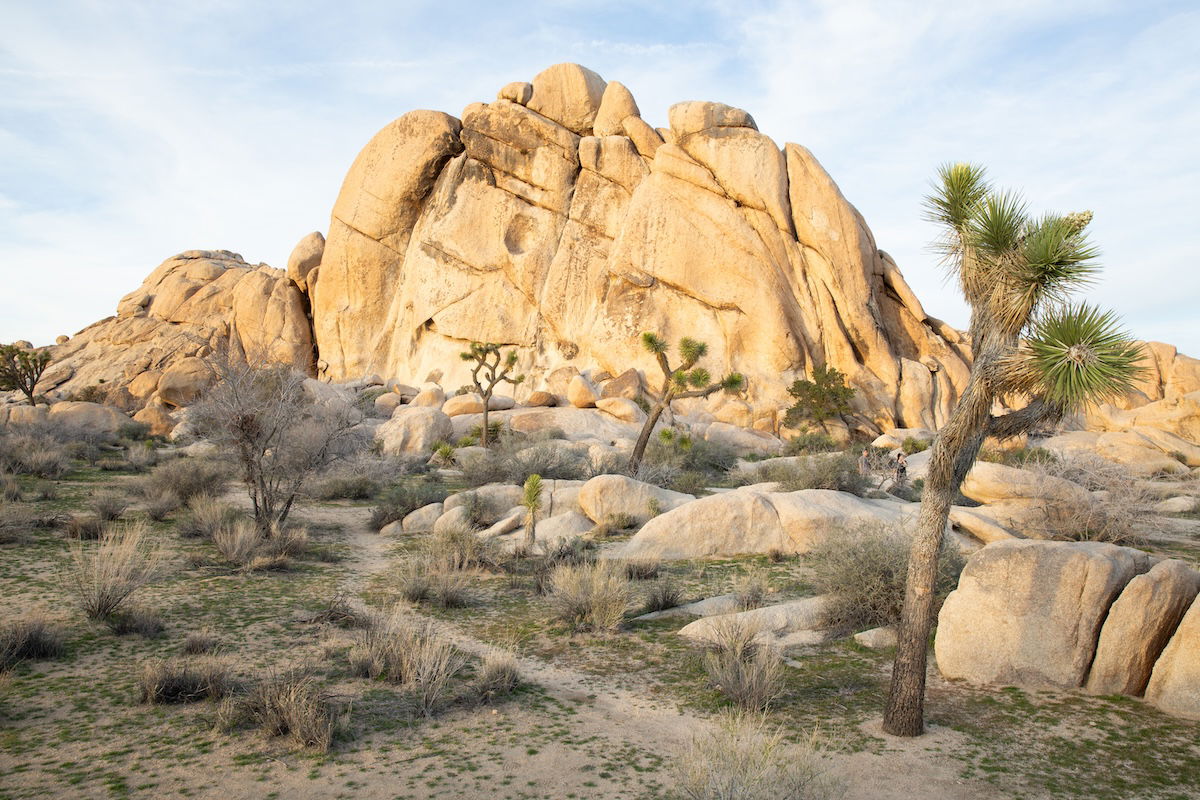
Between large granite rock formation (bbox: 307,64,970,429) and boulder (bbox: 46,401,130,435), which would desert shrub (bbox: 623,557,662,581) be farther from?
large granite rock formation (bbox: 307,64,970,429)

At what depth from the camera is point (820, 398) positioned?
1406 inches

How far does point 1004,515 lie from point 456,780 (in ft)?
39.3

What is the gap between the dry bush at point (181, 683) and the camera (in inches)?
232

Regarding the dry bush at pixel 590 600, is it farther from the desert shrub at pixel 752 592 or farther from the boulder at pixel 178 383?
the boulder at pixel 178 383

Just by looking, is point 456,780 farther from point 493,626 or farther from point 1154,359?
point 1154,359

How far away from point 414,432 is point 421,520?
13.3 m

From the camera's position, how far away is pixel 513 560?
39.4 ft

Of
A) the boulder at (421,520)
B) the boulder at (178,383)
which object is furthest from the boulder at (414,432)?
the boulder at (178,383)

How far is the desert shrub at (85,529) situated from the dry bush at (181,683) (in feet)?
21.4

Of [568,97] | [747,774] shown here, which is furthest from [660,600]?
[568,97]

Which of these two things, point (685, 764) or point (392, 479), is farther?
point (392, 479)

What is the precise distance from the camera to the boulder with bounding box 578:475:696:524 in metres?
14.5

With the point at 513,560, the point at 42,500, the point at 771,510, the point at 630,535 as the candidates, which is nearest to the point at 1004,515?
the point at 771,510

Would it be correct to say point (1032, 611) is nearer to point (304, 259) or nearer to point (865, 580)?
point (865, 580)
